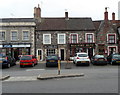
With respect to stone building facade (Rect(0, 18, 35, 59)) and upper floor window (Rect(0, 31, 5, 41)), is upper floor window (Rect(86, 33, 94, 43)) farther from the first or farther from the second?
upper floor window (Rect(0, 31, 5, 41))

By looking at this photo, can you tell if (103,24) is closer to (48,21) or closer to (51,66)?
(48,21)

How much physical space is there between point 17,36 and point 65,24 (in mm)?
9238

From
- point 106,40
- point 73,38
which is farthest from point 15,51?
point 106,40

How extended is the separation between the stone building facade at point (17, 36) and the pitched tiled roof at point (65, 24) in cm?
210

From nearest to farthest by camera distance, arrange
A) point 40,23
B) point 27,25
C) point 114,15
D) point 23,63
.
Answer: point 23,63 → point 27,25 → point 40,23 → point 114,15

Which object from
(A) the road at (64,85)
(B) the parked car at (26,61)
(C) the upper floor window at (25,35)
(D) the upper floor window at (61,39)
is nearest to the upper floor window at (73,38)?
(D) the upper floor window at (61,39)

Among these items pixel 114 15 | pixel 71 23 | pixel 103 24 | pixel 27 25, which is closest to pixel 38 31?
pixel 27 25

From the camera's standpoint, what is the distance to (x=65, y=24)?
1481 inches

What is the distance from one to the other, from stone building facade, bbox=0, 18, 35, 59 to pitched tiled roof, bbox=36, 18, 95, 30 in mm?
2105

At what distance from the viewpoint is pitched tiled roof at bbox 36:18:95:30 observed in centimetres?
3633

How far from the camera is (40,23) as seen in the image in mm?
37812

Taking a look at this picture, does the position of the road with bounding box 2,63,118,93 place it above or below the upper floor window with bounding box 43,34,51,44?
below

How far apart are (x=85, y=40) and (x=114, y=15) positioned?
11619 mm

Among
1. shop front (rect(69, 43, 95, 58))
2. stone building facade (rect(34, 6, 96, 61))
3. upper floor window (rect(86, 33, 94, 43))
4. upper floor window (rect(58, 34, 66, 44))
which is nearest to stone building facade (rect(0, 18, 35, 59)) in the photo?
stone building facade (rect(34, 6, 96, 61))
